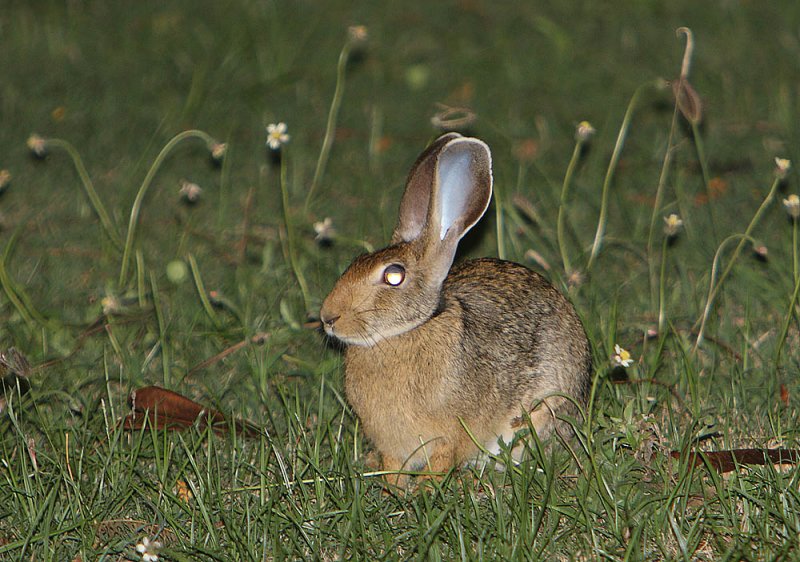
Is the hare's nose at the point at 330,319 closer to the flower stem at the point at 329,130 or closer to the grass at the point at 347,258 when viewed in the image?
the grass at the point at 347,258

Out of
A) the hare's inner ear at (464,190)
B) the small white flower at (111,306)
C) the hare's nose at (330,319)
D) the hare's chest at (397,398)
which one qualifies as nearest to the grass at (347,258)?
the small white flower at (111,306)

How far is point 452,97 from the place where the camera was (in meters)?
7.34

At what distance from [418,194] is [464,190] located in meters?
0.20

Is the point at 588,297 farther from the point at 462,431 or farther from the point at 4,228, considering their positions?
the point at 4,228

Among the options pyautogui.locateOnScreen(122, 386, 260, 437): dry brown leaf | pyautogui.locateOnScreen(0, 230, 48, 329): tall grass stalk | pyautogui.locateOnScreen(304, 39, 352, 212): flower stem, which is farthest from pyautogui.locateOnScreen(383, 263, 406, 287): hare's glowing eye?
pyautogui.locateOnScreen(0, 230, 48, 329): tall grass stalk

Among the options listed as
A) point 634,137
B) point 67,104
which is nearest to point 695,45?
point 634,137

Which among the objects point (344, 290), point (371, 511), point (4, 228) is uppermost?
point (344, 290)

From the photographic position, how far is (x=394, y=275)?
139 inches

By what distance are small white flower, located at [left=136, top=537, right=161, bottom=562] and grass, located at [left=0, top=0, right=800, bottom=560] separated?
13 centimetres

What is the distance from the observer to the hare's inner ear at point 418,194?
12.4ft

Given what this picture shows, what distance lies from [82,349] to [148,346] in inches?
10.7

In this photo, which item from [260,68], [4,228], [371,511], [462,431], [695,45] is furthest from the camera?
[695,45]

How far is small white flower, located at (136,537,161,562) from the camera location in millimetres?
3037

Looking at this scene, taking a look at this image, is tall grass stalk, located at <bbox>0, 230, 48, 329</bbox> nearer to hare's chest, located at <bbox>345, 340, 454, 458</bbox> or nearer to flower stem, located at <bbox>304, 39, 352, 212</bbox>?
flower stem, located at <bbox>304, 39, 352, 212</bbox>
